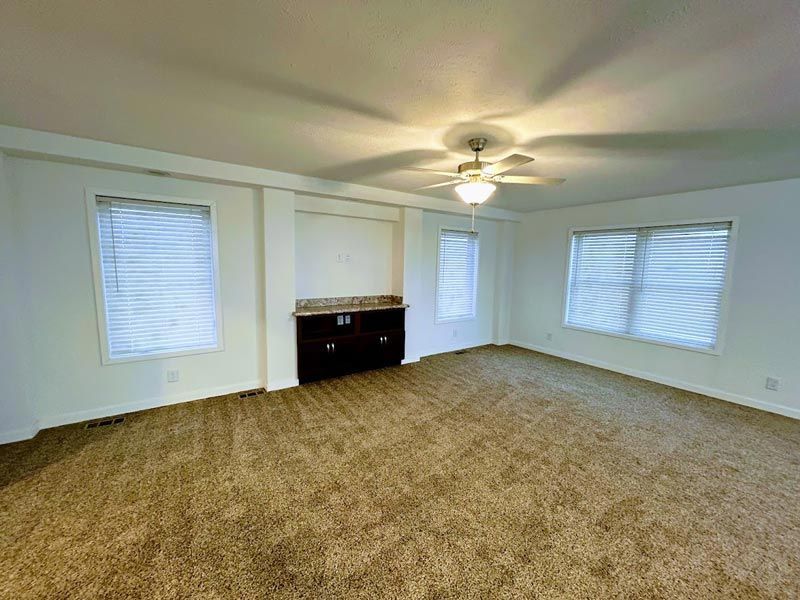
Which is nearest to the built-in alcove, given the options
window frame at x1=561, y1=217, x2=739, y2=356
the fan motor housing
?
the fan motor housing

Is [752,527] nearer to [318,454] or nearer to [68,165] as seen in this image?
[318,454]

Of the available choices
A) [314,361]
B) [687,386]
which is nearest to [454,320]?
[314,361]

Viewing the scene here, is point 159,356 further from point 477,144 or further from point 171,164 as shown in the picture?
point 477,144

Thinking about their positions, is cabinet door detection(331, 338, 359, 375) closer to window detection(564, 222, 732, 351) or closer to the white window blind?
the white window blind

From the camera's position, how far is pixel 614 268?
15.3 ft

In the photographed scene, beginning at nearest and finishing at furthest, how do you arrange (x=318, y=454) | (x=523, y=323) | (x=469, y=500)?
1. (x=469, y=500)
2. (x=318, y=454)
3. (x=523, y=323)

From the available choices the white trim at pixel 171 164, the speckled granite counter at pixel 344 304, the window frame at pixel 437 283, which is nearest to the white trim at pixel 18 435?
the white trim at pixel 171 164

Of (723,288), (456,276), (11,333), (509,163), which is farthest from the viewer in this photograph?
(456,276)

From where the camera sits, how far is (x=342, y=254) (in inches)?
176

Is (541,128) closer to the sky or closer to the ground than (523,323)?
closer to the sky

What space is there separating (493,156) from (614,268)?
3.02 metres

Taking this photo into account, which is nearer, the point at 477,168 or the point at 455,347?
the point at 477,168

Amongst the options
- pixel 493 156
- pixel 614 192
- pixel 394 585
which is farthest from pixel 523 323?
pixel 394 585

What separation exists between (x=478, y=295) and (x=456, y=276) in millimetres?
624
